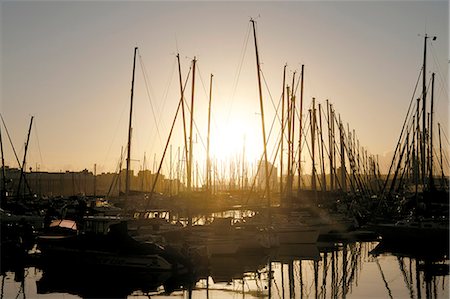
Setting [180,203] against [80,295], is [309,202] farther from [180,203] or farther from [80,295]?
[80,295]

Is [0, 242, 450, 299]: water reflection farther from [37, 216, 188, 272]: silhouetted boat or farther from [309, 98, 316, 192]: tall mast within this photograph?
[309, 98, 316, 192]: tall mast

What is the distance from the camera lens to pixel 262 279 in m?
29.2

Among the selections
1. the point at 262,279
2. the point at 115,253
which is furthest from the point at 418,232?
the point at 115,253

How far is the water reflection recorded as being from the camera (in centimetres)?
2550

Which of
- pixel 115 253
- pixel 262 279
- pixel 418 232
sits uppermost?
pixel 418 232

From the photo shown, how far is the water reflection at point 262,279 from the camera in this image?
1004 inches

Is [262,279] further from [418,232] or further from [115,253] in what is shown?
[418,232]

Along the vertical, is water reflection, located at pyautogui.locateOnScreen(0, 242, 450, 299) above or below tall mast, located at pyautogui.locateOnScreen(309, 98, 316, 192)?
below

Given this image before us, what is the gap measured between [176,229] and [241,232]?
529 centimetres

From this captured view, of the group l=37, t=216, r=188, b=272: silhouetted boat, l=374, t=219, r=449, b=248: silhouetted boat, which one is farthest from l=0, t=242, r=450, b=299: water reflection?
l=374, t=219, r=449, b=248: silhouetted boat

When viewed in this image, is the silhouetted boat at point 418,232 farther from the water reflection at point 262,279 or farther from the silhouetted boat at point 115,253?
the silhouetted boat at point 115,253

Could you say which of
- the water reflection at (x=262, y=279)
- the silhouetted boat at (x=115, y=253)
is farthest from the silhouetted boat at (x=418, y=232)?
the silhouetted boat at (x=115, y=253)

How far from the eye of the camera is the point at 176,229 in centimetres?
3988

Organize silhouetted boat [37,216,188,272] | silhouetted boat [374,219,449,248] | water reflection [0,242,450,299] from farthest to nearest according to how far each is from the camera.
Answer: silhouetted boat [374,219,449,248], silhouetted boat [37,216,188,272], water reflection [0,242,450,299]
